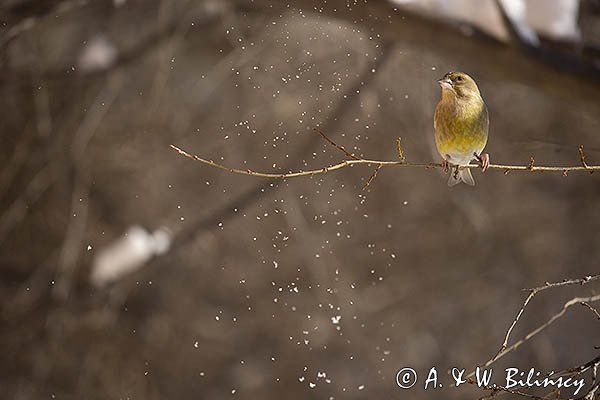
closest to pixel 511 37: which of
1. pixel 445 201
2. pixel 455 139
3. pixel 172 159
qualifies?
pixel 455 139

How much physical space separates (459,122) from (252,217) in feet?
1.81

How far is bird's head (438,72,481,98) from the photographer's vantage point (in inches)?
32.0

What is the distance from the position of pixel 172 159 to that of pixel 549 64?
2.11ft

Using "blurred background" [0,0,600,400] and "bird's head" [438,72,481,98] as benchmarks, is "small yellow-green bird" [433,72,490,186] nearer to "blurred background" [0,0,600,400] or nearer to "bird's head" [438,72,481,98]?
"bird's head" [438,72,481,98]

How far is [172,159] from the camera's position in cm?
132

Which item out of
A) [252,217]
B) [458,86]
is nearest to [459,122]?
[458,86]

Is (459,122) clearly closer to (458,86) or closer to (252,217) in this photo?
(458,86)

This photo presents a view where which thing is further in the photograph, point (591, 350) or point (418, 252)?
point (418, 252)

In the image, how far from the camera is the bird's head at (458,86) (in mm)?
814

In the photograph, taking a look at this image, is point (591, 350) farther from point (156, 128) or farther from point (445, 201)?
point (156, 128)

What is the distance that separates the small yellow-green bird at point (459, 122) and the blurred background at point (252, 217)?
1.13ft

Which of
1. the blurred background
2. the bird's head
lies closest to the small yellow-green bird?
the bird's head

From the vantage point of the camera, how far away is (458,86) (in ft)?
2.69

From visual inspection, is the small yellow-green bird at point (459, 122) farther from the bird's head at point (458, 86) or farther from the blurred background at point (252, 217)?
the blurred background at point (252, 217)
